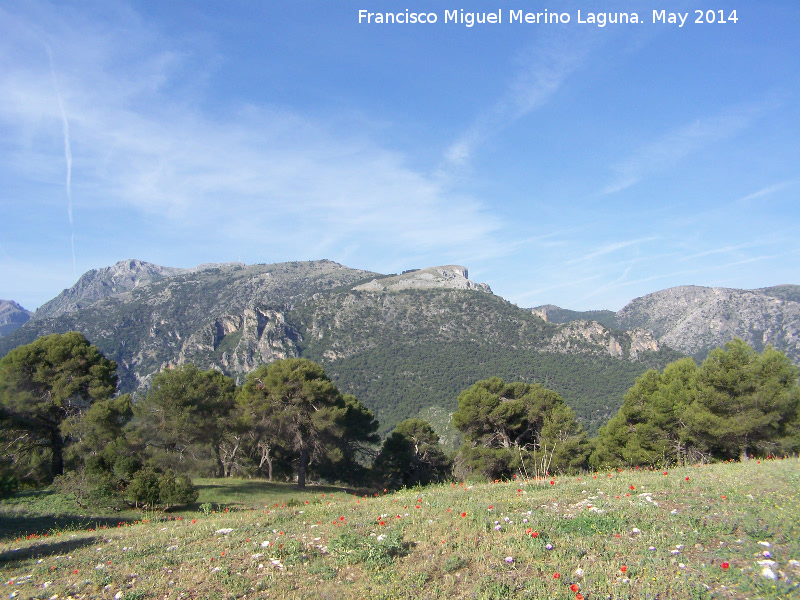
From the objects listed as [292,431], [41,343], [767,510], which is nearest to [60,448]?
[41,343]

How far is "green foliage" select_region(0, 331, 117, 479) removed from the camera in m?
25.9

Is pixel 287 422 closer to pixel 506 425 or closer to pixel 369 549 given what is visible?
Result: pixel 506 425

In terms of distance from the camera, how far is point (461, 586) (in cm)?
524

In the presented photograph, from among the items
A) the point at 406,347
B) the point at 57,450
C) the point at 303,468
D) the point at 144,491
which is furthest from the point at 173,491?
the point at 406,347

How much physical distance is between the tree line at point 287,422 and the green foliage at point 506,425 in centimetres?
10

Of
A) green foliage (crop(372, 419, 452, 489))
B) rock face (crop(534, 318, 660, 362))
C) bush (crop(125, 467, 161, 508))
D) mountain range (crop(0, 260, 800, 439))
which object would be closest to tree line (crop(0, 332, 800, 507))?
bush (crop(125, 467, 161, 508))

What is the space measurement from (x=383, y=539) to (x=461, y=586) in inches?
67.7

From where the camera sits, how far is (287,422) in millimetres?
31672

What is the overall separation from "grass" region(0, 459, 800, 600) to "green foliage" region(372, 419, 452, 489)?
3156 centimetres

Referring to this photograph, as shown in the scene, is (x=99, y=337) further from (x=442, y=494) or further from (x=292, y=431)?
(x=442, y=494)

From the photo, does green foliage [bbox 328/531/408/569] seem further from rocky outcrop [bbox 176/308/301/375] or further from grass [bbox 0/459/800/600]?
rocky outcrop [bbox 176/308/301/375]

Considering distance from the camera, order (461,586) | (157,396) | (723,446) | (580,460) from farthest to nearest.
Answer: (580,460)
(157,396)
(723,446)
(461,586)

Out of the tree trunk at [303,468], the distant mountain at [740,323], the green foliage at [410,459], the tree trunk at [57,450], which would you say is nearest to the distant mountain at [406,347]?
the distant mountain at [740,323]

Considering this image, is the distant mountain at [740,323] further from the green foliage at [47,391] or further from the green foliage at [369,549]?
the green foliage at [369,549]
